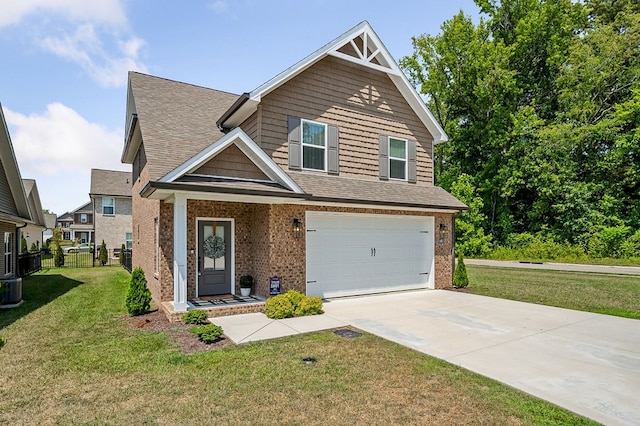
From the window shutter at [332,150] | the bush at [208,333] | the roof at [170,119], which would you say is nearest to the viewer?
the bush at [208,333]

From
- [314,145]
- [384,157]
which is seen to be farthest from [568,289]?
[314,145]

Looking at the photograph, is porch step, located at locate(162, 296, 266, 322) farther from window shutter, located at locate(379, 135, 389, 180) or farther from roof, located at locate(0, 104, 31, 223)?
roof, located at locate(0, 104, 31, 223)

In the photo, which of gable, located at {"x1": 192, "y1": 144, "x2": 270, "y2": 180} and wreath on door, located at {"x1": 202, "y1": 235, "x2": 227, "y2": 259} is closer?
gable, located at {"x1": 192, "y1": 144, "x2": 270, "y2": 180}

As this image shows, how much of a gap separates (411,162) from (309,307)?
7132 millimetres

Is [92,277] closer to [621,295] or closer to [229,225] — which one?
[229,225]

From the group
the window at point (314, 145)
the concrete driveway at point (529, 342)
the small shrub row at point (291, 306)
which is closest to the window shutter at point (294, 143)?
the window at point (314, 145)

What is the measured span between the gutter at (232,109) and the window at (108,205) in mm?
22437

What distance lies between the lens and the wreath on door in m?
9.89

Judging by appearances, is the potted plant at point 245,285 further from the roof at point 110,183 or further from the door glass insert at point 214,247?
the roof at point 110,183

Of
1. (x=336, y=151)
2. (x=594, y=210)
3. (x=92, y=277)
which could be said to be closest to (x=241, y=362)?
(x=336, y=151)

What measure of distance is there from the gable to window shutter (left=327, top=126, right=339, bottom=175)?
274 centimetres

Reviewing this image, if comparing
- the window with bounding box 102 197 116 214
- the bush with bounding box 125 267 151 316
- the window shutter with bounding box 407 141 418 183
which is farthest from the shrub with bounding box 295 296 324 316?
the window with bounding box 102 197 116 214

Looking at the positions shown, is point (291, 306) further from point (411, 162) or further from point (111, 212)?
point (111, 212)

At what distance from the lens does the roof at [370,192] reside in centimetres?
1010
